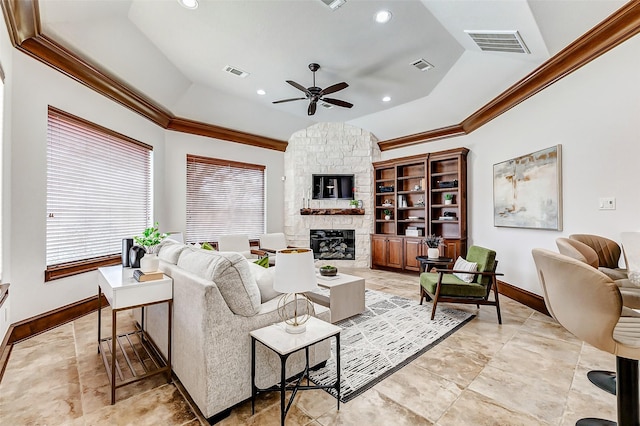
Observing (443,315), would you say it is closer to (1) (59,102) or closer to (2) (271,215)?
(2) (271,215)

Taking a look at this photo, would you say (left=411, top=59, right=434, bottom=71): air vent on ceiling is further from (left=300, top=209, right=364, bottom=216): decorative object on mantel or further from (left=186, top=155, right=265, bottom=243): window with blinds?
(left=186, top=155, right=265, bottom=243): window with blinds

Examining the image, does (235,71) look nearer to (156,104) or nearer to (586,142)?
(156,104)

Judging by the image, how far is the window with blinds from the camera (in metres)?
5.54


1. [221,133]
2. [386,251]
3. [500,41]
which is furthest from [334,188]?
[500,41]

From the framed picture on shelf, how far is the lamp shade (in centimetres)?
329

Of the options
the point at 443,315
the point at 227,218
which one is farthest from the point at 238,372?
the point at 227,218

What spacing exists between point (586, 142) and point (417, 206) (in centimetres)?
324

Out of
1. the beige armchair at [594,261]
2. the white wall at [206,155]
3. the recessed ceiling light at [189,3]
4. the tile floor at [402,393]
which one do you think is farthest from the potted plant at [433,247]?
the recessed ceiling light at [189,3]

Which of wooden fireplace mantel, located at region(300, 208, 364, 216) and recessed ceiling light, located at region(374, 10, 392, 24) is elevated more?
recessed ceiling light, located at region(374, 10, 392, 24)

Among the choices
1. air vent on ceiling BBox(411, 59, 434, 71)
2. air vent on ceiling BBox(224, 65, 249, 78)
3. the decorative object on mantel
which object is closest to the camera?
air vent on ceiling BBox(411, 59, 434, 71)

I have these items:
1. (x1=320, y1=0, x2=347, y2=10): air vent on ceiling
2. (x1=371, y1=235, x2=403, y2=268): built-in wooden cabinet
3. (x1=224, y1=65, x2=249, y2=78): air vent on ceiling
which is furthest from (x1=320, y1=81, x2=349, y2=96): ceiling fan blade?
(x1=371, y1=235, x2=403, y2=268): built-in wooden cabinet

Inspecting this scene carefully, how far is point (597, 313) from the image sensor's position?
1.31 m

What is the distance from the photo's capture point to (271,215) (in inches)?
263

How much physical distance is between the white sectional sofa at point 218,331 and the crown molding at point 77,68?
2722 millimetres
